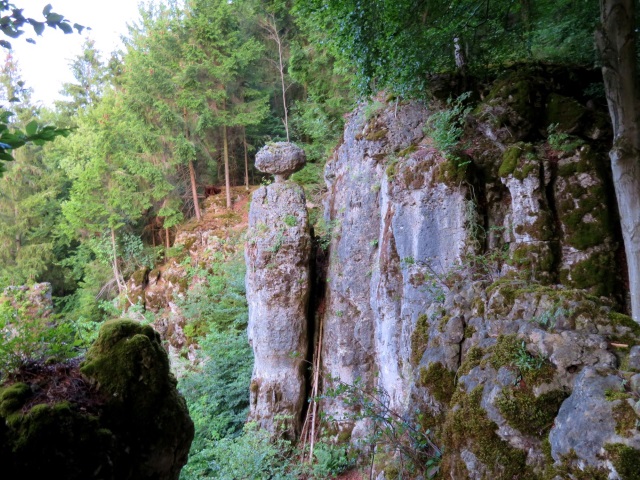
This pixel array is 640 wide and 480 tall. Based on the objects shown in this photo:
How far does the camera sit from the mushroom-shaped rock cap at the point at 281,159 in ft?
33.3

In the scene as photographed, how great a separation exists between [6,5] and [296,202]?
8.25 meters

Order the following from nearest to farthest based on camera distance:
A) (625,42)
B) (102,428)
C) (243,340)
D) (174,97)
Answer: (102,428)
(625,42)
(243,340)
(174,97)

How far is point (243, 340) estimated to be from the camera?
36.7ft

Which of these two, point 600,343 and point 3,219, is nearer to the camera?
point 600,343

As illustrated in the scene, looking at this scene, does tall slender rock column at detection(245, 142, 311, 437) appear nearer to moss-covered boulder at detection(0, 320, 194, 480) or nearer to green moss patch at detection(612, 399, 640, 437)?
moss-covered boulder at detection(0, 320, 194, 480)

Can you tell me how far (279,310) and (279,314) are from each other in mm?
91

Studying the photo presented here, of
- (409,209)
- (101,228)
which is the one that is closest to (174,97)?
(101,228)

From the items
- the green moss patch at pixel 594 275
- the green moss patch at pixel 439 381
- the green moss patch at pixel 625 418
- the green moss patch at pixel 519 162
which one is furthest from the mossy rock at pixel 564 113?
the green moss patch at pixel 625 418

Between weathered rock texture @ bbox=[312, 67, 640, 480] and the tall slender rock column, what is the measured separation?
0.68m

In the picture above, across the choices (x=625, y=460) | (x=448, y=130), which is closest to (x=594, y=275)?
(x=448, y=130)

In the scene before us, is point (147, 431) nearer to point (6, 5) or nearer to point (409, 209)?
point (6, 5)

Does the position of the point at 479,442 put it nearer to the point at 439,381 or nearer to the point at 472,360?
the point at 472,360

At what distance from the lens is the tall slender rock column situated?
903cm

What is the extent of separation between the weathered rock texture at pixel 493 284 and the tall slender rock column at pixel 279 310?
68 centimetres
